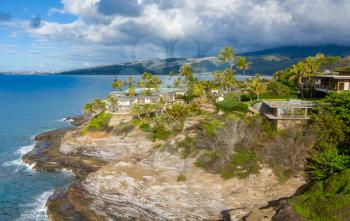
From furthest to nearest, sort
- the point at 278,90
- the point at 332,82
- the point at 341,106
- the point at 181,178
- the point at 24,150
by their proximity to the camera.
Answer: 1. the point at 278,90
2. the point at 24,150
3. the point at 332,82
4. the point at 341,106
5. the point at 181,178

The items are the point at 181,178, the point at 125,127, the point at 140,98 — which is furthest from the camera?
the point at 140,98

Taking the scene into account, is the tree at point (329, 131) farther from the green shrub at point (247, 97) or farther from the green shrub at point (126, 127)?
the green shrub at point (126, 127)

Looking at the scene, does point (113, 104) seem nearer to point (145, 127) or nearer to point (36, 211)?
point (145, 127)

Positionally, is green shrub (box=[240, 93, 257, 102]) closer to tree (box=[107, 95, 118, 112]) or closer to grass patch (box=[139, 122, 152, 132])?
grass patch (box=[139, 122, 152, 132])

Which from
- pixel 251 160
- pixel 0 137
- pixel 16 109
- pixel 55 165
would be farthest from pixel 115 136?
pixel 16 109

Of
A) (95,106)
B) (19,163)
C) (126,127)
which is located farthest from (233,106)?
(95,106)

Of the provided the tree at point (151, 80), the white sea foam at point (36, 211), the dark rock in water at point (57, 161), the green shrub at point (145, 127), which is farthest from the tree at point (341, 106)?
the tree at point (151, 80)
